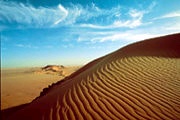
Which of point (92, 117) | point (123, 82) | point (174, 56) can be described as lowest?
point (92, 117)

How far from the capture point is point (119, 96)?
236 inches

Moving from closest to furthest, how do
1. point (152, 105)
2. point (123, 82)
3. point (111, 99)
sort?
point (152, 105)
point (111, 99)
point (123, 82)

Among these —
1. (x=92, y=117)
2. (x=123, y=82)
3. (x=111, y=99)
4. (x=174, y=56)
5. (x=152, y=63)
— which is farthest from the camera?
(x=174, y=56)

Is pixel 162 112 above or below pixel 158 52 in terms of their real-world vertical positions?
below

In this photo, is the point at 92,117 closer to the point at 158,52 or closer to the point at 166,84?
the point at 166,84

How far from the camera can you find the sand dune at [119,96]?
5.15m

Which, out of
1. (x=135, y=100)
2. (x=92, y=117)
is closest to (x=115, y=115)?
(x=92, y=117)

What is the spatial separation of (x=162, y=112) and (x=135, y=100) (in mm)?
827

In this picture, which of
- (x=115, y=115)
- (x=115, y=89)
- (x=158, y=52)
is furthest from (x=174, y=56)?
(x=115, y=115)

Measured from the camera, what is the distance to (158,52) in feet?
36.0

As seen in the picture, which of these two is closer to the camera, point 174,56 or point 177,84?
point 177,84

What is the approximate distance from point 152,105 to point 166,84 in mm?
1646

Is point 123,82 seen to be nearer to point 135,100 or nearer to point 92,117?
point 135,100

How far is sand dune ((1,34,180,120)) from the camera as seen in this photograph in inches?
203
